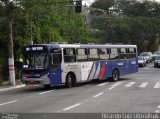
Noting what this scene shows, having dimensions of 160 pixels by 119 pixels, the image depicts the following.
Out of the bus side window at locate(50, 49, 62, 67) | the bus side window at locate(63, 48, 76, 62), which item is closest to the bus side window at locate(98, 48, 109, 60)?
the bus side window at locate(63, 48, 76, 62)

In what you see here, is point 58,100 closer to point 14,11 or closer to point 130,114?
point 130,114

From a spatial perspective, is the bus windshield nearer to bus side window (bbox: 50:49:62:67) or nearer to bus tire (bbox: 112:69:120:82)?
bus side window (bbox: 50:49:62:67)

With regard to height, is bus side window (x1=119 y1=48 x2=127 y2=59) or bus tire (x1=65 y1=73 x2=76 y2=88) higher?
bus side window (x1=119 y1=48 x2=127 y2=59)

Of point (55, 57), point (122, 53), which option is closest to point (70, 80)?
point (55, 57)

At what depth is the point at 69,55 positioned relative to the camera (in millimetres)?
27469

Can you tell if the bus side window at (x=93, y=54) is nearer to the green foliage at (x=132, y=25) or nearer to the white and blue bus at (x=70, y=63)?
the white and blue bus at (x=70, y=63)

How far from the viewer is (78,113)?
14.9m

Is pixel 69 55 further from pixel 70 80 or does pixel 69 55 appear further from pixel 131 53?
pixel 131 53

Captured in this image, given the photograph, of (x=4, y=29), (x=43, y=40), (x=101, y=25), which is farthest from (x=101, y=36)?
(x=4, y=29)

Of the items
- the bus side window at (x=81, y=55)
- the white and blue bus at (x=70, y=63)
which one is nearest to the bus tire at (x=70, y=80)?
the white and blue bus at (x=70, y=63)

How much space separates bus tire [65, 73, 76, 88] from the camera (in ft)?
89.4

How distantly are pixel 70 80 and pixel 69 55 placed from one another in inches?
61.4

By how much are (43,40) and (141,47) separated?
197 feet

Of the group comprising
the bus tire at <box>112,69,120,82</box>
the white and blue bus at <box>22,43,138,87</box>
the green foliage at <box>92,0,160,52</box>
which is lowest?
the bus tire at <box>112,69,120,82</box>
